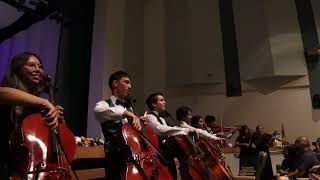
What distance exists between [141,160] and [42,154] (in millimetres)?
762

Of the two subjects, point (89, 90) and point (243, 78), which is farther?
point (243, 78)

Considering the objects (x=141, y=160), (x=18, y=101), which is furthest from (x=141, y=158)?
(x=18, y=101)

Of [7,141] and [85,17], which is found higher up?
[85,17]

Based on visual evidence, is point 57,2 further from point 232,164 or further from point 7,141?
point 7,141

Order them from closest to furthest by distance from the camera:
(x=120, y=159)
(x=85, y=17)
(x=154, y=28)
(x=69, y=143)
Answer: (x=69, y=143) → (x=120, y=159) → (x=85, y=17) → (x=154, y=28)

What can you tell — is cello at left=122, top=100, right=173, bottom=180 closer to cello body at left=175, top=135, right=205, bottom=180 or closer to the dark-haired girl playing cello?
cello body at left=175, top=135, right=205, bottom=180

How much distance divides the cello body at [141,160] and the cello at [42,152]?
0.47m

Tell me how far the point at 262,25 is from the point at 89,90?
3.90 m

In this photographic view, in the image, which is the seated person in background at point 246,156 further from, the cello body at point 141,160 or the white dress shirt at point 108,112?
the white dress shirt at point 108,112

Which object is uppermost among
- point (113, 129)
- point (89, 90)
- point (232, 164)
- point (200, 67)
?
point (200, 67)

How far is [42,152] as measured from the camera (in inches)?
54.4

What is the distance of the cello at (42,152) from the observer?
131cm

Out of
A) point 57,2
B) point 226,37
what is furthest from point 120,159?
point 226,37

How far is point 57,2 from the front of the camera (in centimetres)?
538
